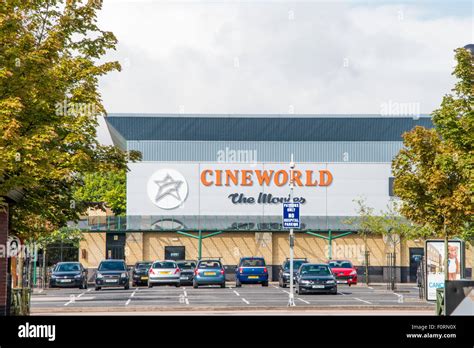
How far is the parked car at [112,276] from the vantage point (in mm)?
50719

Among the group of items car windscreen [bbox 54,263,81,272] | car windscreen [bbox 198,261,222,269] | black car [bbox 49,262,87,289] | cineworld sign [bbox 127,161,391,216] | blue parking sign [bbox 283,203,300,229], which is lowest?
black car [bbox 49,262,87,289]

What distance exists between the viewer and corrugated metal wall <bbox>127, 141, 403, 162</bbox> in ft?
250

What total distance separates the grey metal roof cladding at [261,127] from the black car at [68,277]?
23.2 m

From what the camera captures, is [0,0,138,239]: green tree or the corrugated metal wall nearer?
[0,0,138,239]: green tree

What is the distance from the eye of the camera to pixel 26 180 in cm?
2278

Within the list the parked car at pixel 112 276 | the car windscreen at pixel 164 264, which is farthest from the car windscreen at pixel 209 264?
the parked car at pixel 112 276

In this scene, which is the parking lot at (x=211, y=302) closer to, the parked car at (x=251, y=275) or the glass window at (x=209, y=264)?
the glass window at (x=209, y=264)

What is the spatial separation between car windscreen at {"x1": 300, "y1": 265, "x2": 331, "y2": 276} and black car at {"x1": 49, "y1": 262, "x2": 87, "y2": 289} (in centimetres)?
1432

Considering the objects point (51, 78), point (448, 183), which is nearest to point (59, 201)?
point (51, 78)

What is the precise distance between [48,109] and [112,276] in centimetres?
2543

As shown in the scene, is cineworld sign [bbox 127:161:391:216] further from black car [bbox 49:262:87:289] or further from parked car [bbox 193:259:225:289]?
parked car [bbox 193:259:225:289]

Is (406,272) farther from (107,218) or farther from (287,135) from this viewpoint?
(107,218)

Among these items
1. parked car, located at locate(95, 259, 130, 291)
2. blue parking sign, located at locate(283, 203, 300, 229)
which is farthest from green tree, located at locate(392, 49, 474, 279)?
parked car, located at locate(95, 259, 130, 291)
